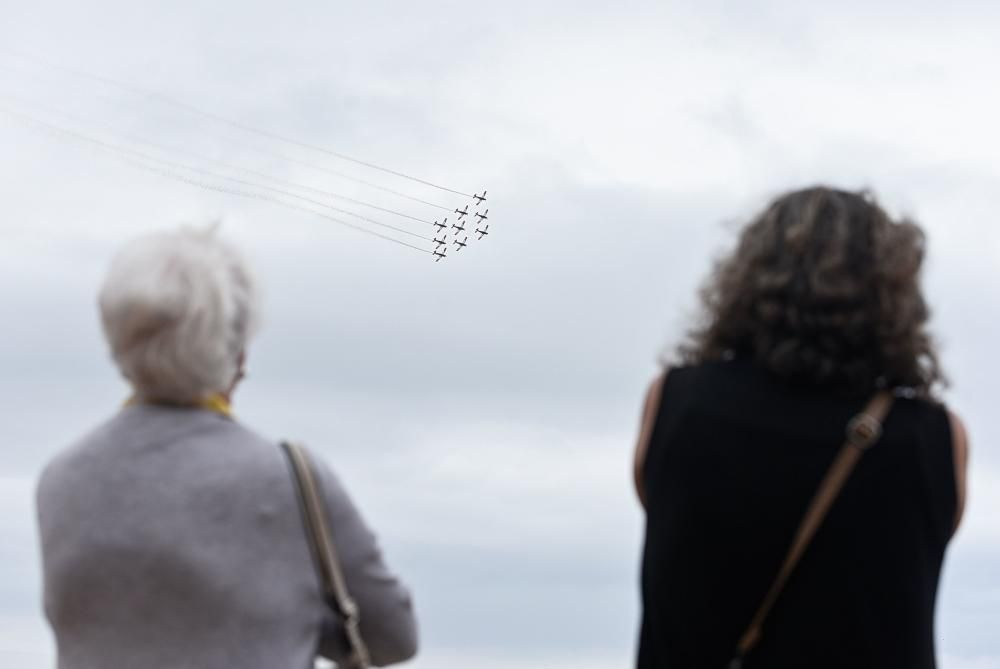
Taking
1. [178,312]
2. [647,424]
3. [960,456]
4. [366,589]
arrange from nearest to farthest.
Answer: [178,312]
[366,589]
[960,456]
[647,424]

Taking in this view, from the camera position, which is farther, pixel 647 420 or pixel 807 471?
pixel 647 420

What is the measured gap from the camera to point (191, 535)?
18.0ft

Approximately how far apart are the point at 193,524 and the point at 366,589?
0.70m

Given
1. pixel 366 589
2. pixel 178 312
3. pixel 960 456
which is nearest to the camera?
pixel 178 312

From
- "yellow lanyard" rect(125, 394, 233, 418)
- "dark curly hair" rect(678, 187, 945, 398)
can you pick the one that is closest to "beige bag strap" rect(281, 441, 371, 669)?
"yellow lanyard" rect(125, 394, 233, 418)

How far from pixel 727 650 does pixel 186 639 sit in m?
2.06

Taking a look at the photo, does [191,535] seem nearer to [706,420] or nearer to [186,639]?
[186,639]

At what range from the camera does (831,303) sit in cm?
564

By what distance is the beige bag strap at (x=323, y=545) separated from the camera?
18.0ft

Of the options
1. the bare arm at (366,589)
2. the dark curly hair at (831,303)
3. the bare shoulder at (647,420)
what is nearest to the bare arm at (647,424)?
the bare shoulder at (647,420)

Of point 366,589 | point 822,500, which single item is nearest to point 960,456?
point 822,500

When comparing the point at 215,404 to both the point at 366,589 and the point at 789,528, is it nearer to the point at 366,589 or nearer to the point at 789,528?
the point at 366,589

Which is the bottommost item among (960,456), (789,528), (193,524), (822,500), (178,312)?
(193,524)

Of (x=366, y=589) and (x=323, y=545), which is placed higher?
(x=323, y=545)
